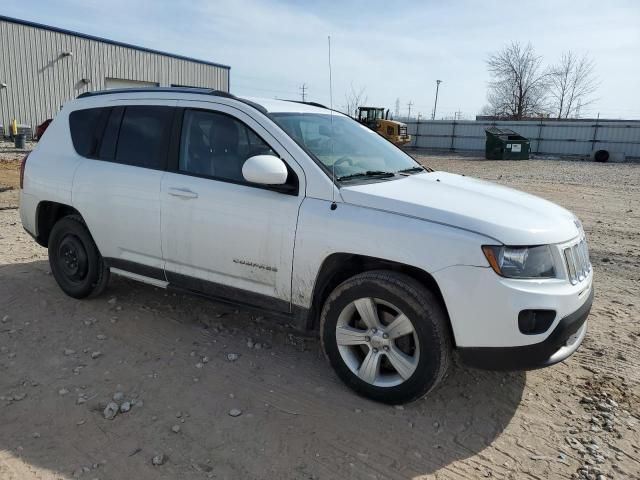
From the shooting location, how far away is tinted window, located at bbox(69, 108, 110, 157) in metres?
4.52

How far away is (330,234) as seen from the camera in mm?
3176

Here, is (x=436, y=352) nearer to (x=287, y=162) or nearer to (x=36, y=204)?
(x=287, y=162)

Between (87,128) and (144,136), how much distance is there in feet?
2.59

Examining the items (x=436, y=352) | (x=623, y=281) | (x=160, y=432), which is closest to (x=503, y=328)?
(x=436, y=352)

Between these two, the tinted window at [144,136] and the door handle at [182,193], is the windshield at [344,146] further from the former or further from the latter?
the tinted window at [144,136]

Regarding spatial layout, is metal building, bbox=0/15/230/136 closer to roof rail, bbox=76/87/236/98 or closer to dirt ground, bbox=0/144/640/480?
roof rail, bbox=76/87/236/98

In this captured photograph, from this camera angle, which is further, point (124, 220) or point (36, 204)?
point (36, 204)

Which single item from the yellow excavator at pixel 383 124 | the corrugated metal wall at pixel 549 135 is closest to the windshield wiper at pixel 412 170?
the yellow excavator at pixel 383 124

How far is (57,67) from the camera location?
26016mm

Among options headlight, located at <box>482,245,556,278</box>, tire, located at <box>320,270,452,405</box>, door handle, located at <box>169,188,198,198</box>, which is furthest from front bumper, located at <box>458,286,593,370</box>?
door handle, located at <box>169,188,198,198</box>

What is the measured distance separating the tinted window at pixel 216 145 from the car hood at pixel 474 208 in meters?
0.84

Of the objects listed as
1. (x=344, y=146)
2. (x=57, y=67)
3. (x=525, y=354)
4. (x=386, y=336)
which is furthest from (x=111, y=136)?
(x=57, y=67)

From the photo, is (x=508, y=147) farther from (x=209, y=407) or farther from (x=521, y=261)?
(x=209, y=407)

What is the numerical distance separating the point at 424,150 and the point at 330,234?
37163mm
